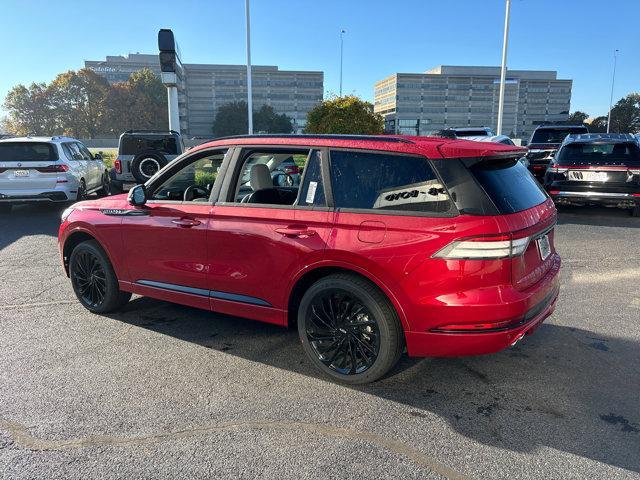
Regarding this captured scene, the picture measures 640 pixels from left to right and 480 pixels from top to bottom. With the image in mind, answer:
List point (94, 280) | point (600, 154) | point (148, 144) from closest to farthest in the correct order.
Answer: point (94, 280), point (600, 154), point (148, 144)

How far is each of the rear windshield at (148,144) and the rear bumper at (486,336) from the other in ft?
34.4

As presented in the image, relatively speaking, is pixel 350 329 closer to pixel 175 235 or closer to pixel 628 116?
pixel 175 235

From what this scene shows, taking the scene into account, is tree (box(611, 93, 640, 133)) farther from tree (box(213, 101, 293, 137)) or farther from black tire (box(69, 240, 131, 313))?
black tire (box(69, 240, 131, 313))

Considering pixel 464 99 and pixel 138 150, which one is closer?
pixel 138 150

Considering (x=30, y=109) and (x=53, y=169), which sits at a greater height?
(x=30, y=109)

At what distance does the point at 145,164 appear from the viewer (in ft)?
37.6

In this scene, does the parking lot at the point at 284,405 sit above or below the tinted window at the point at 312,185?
below

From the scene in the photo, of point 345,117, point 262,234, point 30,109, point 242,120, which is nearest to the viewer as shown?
point 262,234

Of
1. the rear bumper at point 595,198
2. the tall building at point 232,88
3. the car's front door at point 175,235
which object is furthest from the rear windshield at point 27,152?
the tall building at point 232,88

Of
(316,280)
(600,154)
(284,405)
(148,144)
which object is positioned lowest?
(284,405)

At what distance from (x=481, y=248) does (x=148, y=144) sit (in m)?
11.1

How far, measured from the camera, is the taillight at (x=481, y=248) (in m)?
2.86

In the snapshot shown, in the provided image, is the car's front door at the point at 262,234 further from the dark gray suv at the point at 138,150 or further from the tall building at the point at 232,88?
the tall building at the point at 232,88

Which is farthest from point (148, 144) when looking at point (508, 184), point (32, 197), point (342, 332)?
point (508, 184)
